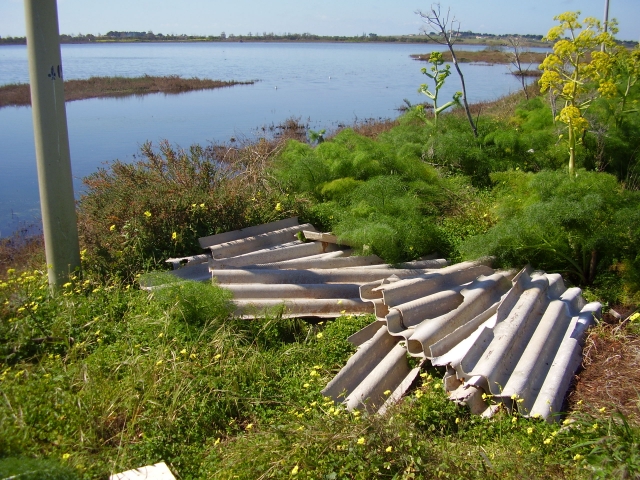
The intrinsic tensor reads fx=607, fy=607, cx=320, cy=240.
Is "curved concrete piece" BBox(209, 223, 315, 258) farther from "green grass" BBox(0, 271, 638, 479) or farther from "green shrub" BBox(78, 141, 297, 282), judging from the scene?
"green grass" BBox(0, 271, 638, 479)

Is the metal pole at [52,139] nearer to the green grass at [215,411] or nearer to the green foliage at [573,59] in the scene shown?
the green grass at [215,411]

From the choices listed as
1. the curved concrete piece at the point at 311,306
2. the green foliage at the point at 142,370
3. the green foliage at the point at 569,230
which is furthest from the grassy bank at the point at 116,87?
the green foliage at the point at 569,230

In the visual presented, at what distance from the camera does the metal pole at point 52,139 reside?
16.1 ft

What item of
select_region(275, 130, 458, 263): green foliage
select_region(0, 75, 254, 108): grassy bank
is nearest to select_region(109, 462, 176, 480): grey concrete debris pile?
select_region(275, 130, 458, 263): green foliage

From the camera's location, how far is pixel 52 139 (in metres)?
5.12

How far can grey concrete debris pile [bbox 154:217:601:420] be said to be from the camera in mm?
4039

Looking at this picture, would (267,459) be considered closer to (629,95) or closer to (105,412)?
(105,412)

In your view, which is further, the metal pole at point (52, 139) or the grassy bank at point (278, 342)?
the metal pole at point (52, 139)

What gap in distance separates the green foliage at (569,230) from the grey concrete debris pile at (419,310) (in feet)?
0.90

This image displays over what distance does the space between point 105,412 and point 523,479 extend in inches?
94.6

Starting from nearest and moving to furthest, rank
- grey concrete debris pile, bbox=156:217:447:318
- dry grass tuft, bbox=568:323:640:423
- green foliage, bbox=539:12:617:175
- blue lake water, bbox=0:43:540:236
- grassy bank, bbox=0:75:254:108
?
dry grass tuft, bbox=568:323:640:423, grey concrete debris pile, bbox=156:217:447:318, green foliage, bbox=539:12:617:175, blue lake water, bbox=0:43:540:236, grassy bank, bbox=0:75:254:108

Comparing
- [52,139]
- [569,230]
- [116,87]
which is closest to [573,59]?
[569,230]

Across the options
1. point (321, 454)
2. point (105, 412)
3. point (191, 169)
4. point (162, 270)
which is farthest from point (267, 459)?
point (191, 169)

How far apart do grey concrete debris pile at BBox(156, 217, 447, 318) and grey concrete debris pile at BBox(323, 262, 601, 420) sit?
A: 0.36m
